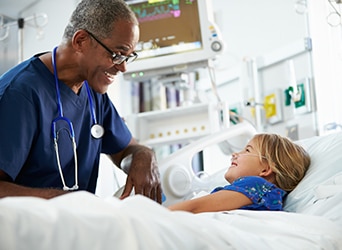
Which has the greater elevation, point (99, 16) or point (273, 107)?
point (99, 16)

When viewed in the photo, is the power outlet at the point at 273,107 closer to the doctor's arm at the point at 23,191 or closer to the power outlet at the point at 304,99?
the power outlet at the point at 304,99

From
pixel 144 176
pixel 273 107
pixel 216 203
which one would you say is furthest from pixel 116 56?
pixel 273 107

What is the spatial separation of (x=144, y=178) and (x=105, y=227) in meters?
1.15

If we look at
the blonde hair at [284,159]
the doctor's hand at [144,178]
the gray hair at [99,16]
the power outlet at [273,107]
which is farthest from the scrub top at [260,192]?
the power outlet at [273,107]

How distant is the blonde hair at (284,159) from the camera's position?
6.20 feet

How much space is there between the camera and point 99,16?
207 centimetres

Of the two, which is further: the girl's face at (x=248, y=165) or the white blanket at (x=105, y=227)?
the girl's face at (x=248, y=165)

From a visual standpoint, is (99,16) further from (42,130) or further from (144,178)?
(144,178)

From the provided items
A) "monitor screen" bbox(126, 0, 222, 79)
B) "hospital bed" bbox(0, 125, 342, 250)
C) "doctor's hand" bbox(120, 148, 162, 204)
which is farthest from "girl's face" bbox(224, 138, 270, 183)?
"monitor screen" bbox(126, 0, 222, 79)

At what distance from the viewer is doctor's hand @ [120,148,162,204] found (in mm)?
1983

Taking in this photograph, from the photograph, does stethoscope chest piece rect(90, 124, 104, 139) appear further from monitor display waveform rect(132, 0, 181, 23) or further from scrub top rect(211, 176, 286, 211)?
monitor display waveform rect(132, 0, 181, 23)

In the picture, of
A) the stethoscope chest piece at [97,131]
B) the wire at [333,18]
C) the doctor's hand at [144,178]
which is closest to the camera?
the doctor's hand at [144,178]

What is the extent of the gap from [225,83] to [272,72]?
581 mm

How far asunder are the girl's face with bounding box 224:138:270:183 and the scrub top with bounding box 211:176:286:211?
5.9 inches
